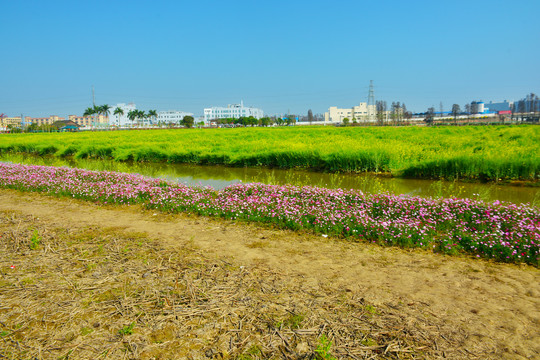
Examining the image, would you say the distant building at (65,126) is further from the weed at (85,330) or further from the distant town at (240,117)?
the weed at (85,330)

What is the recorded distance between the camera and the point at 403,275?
4688 millimetres

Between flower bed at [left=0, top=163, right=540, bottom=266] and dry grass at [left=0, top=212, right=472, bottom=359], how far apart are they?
237 centimetres

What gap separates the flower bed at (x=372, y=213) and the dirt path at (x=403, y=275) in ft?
1.11

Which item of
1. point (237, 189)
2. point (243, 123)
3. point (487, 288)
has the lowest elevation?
point (487, 288)

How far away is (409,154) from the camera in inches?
699

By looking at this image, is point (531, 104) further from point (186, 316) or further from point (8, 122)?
point (8, 122)

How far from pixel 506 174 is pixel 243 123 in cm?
10587

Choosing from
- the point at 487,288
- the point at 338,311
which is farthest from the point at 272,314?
the point at 487,288

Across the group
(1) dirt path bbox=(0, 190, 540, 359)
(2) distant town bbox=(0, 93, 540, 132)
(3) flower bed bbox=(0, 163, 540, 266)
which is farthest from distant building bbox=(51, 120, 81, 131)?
(1) dirt path bbox=(0, 190, 540, 359)

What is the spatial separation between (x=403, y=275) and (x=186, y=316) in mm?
2868

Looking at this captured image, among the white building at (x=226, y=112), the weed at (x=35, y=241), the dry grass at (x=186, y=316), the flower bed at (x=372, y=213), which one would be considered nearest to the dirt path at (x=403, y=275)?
the dry grass at (x=186, y=316)

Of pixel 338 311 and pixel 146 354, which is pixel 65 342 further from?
pixel 338 311

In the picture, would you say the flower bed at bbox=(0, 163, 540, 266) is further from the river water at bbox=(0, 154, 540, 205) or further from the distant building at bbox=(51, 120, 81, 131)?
the distant building at bbox=(51, 120, 81, 131)

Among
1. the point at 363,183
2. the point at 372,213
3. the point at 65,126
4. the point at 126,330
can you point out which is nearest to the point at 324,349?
the point at 126,330
